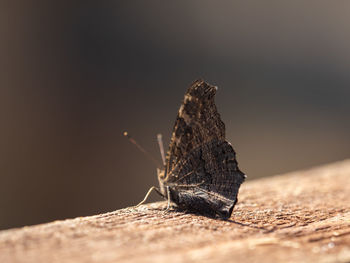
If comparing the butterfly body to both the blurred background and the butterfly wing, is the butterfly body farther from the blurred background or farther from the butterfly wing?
the blurred background

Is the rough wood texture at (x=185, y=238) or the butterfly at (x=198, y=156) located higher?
the butterfly at (x=198, y=156)

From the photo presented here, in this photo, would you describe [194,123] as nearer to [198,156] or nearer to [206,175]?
[198,156]

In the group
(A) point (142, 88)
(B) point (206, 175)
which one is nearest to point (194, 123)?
(B) point (206, 175)

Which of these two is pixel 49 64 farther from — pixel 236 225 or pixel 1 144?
pixel 236 225

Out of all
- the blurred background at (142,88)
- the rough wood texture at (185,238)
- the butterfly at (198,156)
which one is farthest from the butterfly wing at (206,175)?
the blurred background at (142,88)

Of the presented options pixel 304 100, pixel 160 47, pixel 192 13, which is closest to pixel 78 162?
pixel 160 47

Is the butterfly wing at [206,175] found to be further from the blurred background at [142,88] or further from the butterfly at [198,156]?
the blurred background at [142,88]
